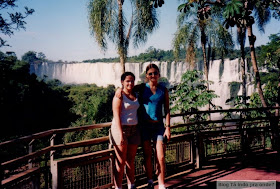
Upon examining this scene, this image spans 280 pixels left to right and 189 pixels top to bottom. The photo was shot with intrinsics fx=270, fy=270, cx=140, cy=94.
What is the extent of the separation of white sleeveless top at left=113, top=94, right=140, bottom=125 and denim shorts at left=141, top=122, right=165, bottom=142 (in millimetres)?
230

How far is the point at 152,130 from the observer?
323 cm

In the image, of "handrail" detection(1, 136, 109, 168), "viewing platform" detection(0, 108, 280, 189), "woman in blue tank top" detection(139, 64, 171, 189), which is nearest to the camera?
"handrail" detection(1, 136, 109, 168)

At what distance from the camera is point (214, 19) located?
A: 45.8 feet

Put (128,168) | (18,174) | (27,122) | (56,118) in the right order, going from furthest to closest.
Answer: (56,118), (27,122), (128,168), (18,174)

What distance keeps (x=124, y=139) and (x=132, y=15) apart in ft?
29.8

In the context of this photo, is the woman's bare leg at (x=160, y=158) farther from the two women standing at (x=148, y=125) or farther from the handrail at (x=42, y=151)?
the handrail at (x=42, y=151)

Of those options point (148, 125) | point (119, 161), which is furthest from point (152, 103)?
point (119, 161)

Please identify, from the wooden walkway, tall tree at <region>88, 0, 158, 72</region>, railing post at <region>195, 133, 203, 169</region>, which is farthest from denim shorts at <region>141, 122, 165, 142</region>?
tall tree at <region>88, 0, 158, 72</region>

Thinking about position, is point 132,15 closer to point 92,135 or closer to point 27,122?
point 92,135

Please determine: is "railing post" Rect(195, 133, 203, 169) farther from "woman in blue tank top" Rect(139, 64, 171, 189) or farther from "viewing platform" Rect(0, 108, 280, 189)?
"woman in blue tank top" Rect(139, 64, 171, 189)

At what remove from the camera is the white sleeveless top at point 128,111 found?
9.76 feet

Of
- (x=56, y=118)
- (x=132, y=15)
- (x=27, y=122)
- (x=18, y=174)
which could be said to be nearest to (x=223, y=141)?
(x=18, y=174)

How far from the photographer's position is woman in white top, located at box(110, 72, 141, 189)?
292cm

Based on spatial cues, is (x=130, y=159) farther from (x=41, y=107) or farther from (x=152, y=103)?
(x=41, y=107)
